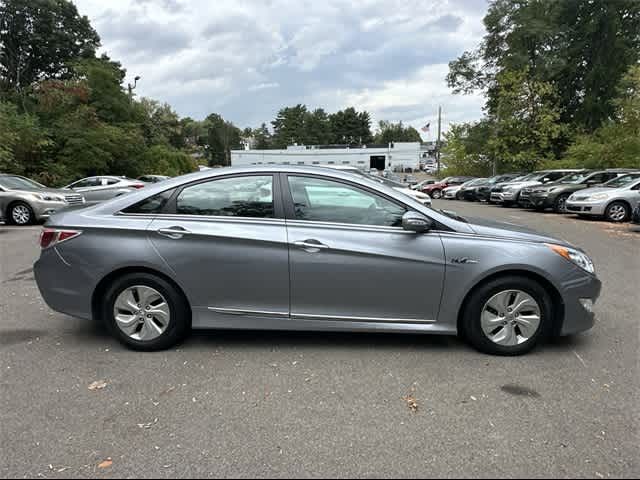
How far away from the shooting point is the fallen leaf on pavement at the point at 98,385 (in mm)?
3100

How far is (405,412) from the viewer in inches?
110

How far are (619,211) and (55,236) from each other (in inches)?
559

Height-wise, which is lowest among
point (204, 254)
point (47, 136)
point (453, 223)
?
point (204, 254)

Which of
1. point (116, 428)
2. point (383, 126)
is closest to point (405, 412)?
point (116, 428)

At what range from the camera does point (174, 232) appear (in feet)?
11.7

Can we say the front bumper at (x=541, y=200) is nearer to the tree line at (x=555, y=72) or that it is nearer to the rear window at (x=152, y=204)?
the tree line at (x=555, y=72)

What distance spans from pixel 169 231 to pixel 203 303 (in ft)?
2.21

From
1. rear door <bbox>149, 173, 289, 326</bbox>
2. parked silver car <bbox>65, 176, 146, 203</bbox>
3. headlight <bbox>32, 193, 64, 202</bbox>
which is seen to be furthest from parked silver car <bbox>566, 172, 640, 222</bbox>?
headlight <bbox>32, 193, 64, 202</bbox>

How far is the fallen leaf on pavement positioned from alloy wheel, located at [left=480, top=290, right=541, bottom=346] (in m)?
3.00

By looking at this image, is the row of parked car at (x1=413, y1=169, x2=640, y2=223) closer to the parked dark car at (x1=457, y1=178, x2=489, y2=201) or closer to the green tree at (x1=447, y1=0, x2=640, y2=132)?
the parked dark car at (x1=457, y1=178, x2=489, y2=201)

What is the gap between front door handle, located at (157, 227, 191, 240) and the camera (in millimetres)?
3564

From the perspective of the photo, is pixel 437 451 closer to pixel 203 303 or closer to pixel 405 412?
pixel 405 412

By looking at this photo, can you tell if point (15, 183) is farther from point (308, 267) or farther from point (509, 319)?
point (509, 319)

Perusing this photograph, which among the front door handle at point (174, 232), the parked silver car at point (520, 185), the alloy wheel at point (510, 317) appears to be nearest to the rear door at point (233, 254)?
the front door handle at point (174, 232)
